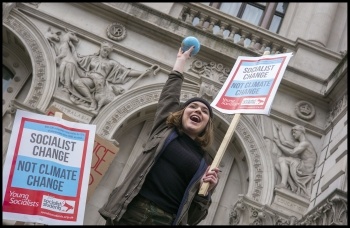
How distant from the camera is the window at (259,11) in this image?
14.5 meters

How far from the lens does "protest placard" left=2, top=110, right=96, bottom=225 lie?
6.28 m

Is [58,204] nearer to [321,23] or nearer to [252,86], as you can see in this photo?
[252,86]

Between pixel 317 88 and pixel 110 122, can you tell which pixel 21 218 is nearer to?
pixel 110 122

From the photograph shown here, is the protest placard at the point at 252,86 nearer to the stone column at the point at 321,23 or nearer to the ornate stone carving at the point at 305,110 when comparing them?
the ornate stone carving at the point at 305,110

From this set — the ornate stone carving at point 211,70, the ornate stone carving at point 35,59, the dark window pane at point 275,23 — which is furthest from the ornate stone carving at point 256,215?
the dark window pane at point 275,23

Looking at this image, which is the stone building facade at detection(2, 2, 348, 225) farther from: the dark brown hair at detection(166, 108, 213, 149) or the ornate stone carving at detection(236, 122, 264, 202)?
the dark brown hair at detection(166, 108, 213, 149)

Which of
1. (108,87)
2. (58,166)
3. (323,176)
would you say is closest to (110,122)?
(108,87)

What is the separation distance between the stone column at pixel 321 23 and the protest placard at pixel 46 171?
7830mm

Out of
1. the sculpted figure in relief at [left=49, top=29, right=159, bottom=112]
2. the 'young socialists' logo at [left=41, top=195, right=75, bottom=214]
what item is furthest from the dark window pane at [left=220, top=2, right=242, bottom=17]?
the 'young socialists' logo at [left=41, top=195, right=75, bottom=214]

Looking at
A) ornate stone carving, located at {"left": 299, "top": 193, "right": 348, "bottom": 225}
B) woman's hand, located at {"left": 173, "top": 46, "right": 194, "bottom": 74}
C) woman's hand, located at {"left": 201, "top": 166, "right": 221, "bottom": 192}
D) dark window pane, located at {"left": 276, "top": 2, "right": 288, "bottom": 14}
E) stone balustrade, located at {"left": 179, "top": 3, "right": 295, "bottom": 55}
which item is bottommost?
woman's hand, located at {"left": 201, "top": 166, "right": 221, "bottom": 192}

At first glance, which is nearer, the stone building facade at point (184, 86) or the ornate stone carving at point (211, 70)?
the stone building facade at point (184, 86)

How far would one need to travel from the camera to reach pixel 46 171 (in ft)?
21.4

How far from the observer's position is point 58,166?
661cm

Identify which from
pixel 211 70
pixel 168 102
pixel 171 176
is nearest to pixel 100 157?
pixel 211 70
